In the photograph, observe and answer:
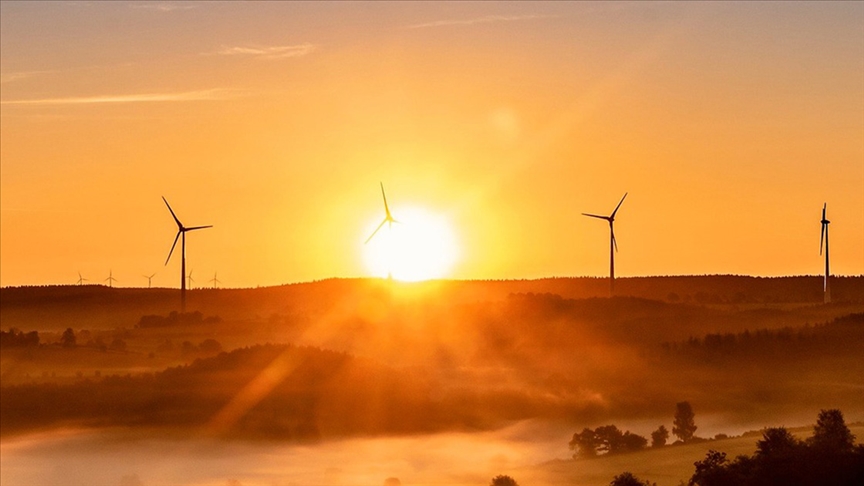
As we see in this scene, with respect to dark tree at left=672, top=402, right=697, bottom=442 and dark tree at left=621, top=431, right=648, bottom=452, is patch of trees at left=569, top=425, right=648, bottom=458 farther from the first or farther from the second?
dark tree at left=672, top=402, right=697, bottom=442

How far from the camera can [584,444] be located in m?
139

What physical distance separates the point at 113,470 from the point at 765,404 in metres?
72.5

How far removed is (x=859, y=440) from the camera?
102 meters

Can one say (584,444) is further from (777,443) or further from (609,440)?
(777,443)

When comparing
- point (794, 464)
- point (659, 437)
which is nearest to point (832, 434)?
point (794, 464)

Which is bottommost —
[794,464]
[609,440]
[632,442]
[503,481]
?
[503,481]

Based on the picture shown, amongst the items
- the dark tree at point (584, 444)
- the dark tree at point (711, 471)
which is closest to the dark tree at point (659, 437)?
the dark tree at point (584, 444)

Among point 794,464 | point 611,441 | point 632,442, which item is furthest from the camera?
point 611,441

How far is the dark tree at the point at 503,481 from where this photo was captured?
4513 inches

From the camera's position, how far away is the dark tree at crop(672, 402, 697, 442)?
14612cm

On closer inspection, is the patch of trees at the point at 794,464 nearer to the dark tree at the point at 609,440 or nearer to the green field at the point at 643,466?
the green field at the point at 643,466

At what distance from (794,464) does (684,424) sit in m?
75.5

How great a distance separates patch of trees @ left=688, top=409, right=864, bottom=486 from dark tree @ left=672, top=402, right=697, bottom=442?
203ft

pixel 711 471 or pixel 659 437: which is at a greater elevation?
pixel 659 437
